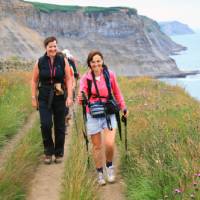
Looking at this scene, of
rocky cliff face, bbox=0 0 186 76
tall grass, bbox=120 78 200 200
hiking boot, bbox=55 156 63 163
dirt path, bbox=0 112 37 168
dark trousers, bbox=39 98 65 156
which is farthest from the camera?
rocky cliff face, bbox=0 0 186 76

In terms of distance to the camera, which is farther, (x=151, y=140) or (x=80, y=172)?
(x=151, y=140)

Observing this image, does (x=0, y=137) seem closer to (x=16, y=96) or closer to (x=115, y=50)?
(x=16, y=96)

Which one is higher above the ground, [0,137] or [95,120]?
[95,120]

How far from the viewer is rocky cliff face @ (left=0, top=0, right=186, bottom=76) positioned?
358 feet

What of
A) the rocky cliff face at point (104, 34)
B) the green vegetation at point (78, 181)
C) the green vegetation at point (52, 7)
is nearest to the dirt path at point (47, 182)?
the green vegetation at point (78, 181)

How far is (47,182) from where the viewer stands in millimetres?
7559

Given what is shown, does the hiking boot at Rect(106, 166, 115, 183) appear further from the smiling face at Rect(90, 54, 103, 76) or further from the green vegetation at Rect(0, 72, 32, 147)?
the green vegetation at Rect(0, 72, 32, 147)

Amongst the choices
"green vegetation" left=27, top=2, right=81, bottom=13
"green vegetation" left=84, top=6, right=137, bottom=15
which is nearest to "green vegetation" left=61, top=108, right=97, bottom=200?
"green vegetation" left=27, top=2, right=81, bottom=13

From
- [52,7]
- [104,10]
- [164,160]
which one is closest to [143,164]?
[164,160]

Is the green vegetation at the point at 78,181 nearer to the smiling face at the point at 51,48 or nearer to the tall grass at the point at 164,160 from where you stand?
the tall grass at the point at 164,160

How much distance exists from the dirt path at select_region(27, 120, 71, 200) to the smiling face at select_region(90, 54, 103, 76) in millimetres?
1794

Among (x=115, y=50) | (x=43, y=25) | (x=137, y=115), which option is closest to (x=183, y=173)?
(x=137, y=115)

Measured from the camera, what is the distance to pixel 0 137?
369 inches

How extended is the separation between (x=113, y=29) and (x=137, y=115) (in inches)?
4703
